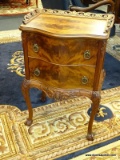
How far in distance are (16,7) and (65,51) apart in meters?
4.99

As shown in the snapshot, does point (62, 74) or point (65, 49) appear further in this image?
point (62, 74)

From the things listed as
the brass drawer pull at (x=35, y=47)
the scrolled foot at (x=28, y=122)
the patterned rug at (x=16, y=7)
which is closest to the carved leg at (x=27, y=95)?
the scrolled foot at (x=28, y=122)

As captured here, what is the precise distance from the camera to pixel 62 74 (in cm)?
158

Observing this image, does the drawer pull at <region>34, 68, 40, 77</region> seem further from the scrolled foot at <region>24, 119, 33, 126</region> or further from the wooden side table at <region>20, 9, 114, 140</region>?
the scrolled foot at <region>24, 119, 33, 126</region>

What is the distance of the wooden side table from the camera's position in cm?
145

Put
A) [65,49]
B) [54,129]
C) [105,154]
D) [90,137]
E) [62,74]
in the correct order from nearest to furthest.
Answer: [65,49] < [62,74] < [105,154] < [90,137] < [54,129]

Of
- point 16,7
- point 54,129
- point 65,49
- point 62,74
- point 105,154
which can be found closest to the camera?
point 65,49

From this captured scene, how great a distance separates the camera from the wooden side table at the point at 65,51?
1451 millimetres

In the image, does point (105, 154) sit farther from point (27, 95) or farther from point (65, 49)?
point (65, 49)

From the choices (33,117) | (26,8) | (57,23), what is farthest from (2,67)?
(26,8)

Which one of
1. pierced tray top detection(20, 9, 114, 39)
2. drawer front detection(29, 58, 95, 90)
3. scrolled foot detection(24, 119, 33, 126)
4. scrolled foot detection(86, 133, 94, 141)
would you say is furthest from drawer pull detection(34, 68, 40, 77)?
scrolled foot detection(86, 133, 94, 141)

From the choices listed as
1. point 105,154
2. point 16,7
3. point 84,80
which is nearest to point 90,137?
point 105,154

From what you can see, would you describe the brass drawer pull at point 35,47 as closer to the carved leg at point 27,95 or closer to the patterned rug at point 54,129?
the carved leg at point 27,95

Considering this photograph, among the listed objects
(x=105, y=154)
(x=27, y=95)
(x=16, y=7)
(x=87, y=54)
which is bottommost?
(x=105, y=154)
